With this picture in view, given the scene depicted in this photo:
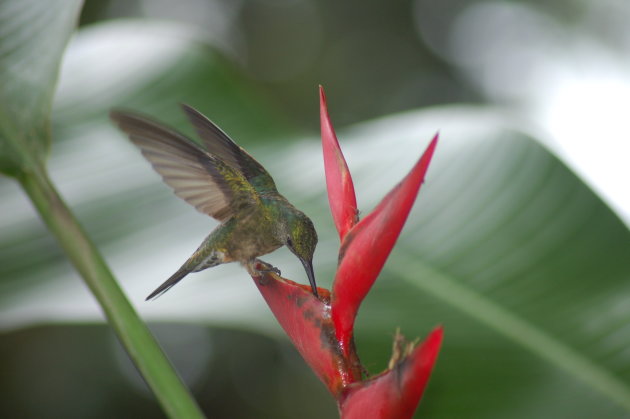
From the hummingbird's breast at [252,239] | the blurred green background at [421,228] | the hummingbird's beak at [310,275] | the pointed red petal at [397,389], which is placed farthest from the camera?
the blurred green background at [421,228]

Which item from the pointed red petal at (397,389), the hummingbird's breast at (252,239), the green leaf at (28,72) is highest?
the green leaf at (28,72)

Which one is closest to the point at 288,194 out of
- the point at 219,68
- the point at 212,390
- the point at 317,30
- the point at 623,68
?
the point at 219,68

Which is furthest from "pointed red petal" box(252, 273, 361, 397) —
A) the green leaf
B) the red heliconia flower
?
the green leaf

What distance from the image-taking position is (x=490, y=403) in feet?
2.88

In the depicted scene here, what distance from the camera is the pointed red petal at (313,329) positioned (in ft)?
1.57

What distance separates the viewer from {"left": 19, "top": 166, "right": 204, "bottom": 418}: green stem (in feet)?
1.72

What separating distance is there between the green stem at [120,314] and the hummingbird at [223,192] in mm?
46

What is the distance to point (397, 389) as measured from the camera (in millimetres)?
425

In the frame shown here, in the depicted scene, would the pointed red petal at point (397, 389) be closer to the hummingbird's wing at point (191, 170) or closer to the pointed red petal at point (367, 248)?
the pointed red petal at point (367, 248)

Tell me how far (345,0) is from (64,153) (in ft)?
7.90

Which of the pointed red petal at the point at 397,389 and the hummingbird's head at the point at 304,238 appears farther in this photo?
the hummingbird's head at the point at 304,238

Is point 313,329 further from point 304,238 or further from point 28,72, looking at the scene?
point 28,72

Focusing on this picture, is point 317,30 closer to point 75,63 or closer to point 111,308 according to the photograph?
point 75,63

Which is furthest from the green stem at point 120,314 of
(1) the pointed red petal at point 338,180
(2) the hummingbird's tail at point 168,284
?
(1) the pointed red petal at point 338,180
